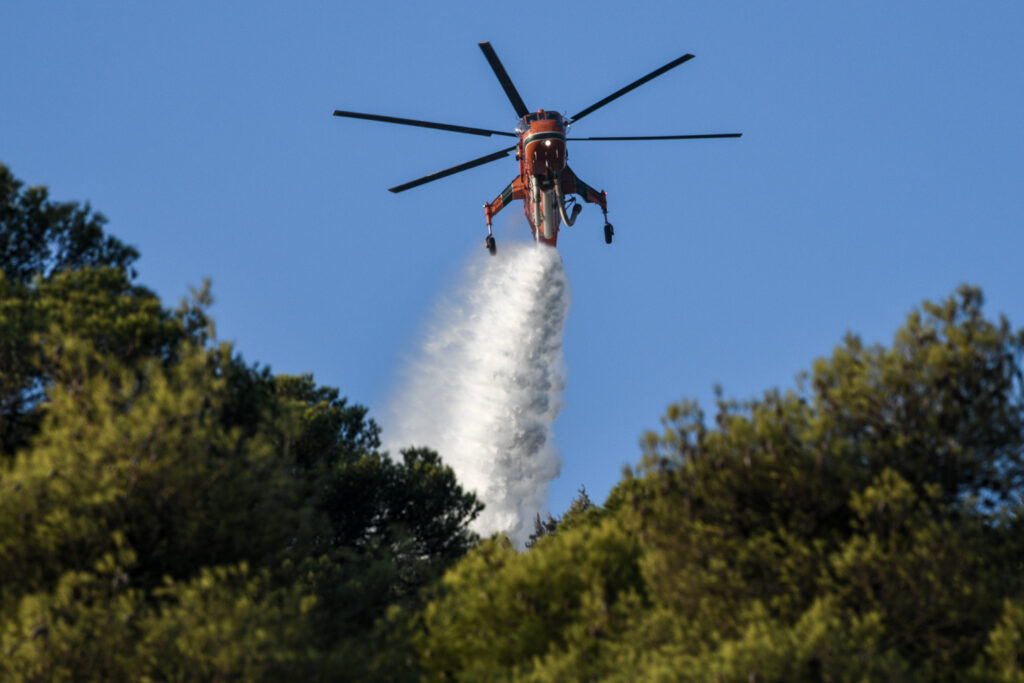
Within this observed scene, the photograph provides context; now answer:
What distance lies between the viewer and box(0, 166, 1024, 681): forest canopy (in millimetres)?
21906

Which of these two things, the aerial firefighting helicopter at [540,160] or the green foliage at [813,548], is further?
the aerial firefighting helicopter at [540,160]

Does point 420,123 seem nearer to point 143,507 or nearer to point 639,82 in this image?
point 639,82

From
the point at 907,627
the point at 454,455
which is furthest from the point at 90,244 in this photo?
the point at 454,455

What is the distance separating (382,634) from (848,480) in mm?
10979

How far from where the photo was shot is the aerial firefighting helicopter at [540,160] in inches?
1815

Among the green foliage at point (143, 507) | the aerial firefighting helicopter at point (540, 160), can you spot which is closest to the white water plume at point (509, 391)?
the aerial firefighting helicopter at point (540, 160)

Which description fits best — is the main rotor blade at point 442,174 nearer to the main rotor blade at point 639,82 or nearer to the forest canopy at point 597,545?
the main rotor blade at point 639,82

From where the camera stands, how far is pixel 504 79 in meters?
46.7

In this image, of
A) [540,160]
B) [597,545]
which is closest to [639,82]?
[540,160]

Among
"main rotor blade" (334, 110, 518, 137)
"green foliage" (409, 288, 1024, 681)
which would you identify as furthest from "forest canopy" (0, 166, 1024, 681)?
"main rotor blade" (334, 110, 518, 137)

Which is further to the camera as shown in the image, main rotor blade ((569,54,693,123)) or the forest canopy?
main rotor blade ((569,54,693,123))

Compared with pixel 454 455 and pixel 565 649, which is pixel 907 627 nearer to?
pixel 565 649

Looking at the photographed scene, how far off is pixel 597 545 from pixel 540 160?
25.1 meters

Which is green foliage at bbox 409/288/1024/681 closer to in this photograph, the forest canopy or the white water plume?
the forest canopy
